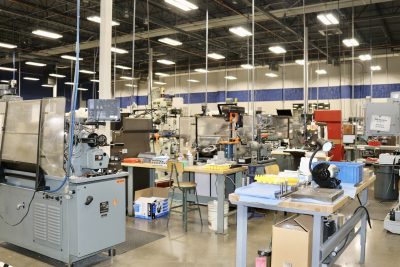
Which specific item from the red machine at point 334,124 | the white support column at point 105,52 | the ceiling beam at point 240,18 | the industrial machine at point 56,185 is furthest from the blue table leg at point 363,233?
the ceiling beam at point 240,18

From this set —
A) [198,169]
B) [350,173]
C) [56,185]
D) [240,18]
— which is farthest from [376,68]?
[56,185]

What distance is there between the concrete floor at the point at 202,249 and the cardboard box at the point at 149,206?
220mm

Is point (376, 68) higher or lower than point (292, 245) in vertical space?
higher

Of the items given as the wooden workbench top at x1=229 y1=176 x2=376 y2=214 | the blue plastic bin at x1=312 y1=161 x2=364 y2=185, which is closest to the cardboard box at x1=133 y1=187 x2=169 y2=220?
the blue plastic bin at x1=312 y1=161 x2=364 y2=185

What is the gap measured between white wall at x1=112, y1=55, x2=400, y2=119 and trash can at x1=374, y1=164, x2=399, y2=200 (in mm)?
6690

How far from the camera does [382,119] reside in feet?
15.4

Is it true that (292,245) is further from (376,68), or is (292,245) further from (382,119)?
(376,68)

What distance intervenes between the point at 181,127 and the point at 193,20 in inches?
165

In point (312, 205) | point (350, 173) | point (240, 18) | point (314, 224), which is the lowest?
point (314, 224)

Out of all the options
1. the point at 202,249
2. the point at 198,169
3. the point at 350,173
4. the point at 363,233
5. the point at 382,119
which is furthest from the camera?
the point at 382,119

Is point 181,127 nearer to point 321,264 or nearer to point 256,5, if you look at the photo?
point 256,5

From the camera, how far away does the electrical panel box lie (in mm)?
4660

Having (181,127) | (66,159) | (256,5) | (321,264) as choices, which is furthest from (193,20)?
(321,264)

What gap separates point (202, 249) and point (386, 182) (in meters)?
4.08
